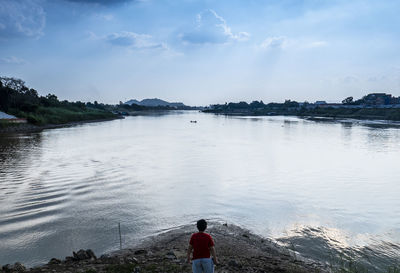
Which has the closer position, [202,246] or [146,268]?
[202,246]

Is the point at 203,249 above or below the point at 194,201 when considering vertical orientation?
above

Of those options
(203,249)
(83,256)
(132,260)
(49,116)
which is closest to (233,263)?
(203,249)

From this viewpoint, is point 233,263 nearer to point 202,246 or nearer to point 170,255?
point 170,255

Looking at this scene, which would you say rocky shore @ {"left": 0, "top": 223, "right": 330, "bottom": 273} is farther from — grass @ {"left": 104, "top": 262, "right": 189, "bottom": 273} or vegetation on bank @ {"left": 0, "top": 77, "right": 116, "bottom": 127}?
vegetation on bank @ {"left": 0, "top": 77, "right": 116, "bottom": 127}

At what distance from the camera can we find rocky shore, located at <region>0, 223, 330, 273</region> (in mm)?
7906

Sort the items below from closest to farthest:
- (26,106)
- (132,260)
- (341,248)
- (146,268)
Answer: (146,268) → (132,260) → (341,248) → (26,106)

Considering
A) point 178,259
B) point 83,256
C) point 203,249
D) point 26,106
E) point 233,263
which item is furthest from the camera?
point 26,106

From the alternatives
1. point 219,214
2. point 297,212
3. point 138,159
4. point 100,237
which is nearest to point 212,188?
point 219,214

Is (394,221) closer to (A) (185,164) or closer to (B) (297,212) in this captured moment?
(B) (297,212)

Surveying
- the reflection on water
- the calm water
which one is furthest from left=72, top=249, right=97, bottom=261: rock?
the reflection on water

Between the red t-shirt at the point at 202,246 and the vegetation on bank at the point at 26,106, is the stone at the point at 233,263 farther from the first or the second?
the vegetation on bank at the point at 26,106

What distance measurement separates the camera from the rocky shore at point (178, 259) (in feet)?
25.9

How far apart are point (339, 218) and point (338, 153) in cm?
2571

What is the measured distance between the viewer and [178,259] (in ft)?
28.8
